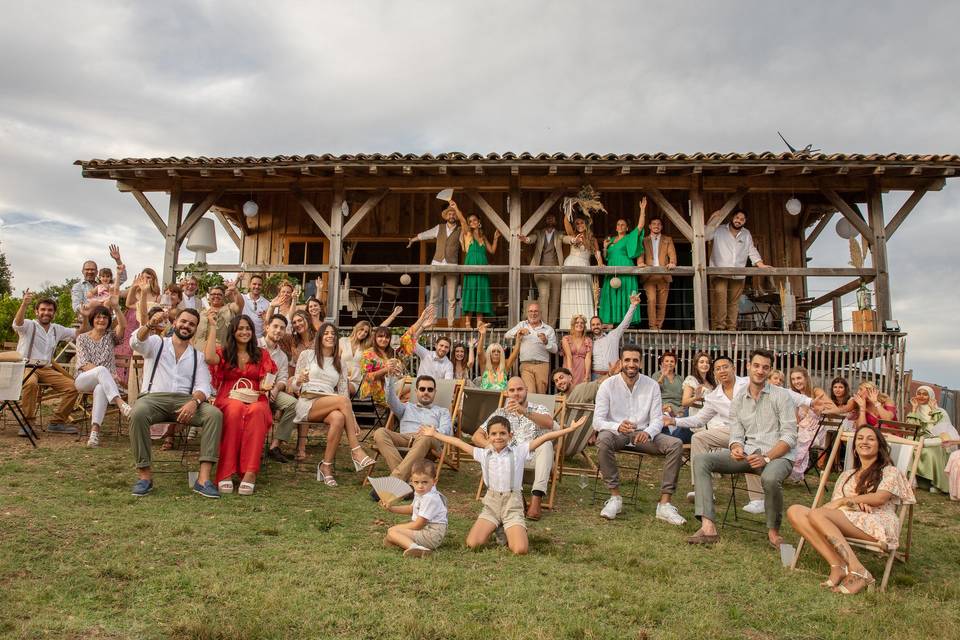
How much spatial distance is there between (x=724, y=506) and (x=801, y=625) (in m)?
2.68

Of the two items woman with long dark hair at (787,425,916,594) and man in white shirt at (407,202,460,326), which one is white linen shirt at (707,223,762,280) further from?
woman with long dark hair at (787,425,916,594)

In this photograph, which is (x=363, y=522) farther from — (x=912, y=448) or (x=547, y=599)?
(x=912, y=448)

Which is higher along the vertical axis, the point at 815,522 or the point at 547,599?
the point at 815,522

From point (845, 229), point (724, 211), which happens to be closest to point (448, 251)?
point (724, 211)

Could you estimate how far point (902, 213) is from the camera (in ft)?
34.2

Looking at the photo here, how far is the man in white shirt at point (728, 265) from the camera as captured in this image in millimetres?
10789

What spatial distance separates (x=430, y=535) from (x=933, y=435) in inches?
247

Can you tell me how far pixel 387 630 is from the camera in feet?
10.3

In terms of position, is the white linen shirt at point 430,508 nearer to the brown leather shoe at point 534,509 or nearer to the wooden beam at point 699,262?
the brown leather shoe at point 534,509

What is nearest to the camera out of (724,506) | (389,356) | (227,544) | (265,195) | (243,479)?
(227,544)

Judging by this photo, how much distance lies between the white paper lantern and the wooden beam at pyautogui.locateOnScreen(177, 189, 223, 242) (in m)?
9.64

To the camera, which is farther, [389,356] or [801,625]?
[389,356]

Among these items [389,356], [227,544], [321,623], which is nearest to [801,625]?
[321,623]

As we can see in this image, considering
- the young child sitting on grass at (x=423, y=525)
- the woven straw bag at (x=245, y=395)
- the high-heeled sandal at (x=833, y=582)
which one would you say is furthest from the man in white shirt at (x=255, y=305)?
the high-heeled sandal at (x=833, y=582)
